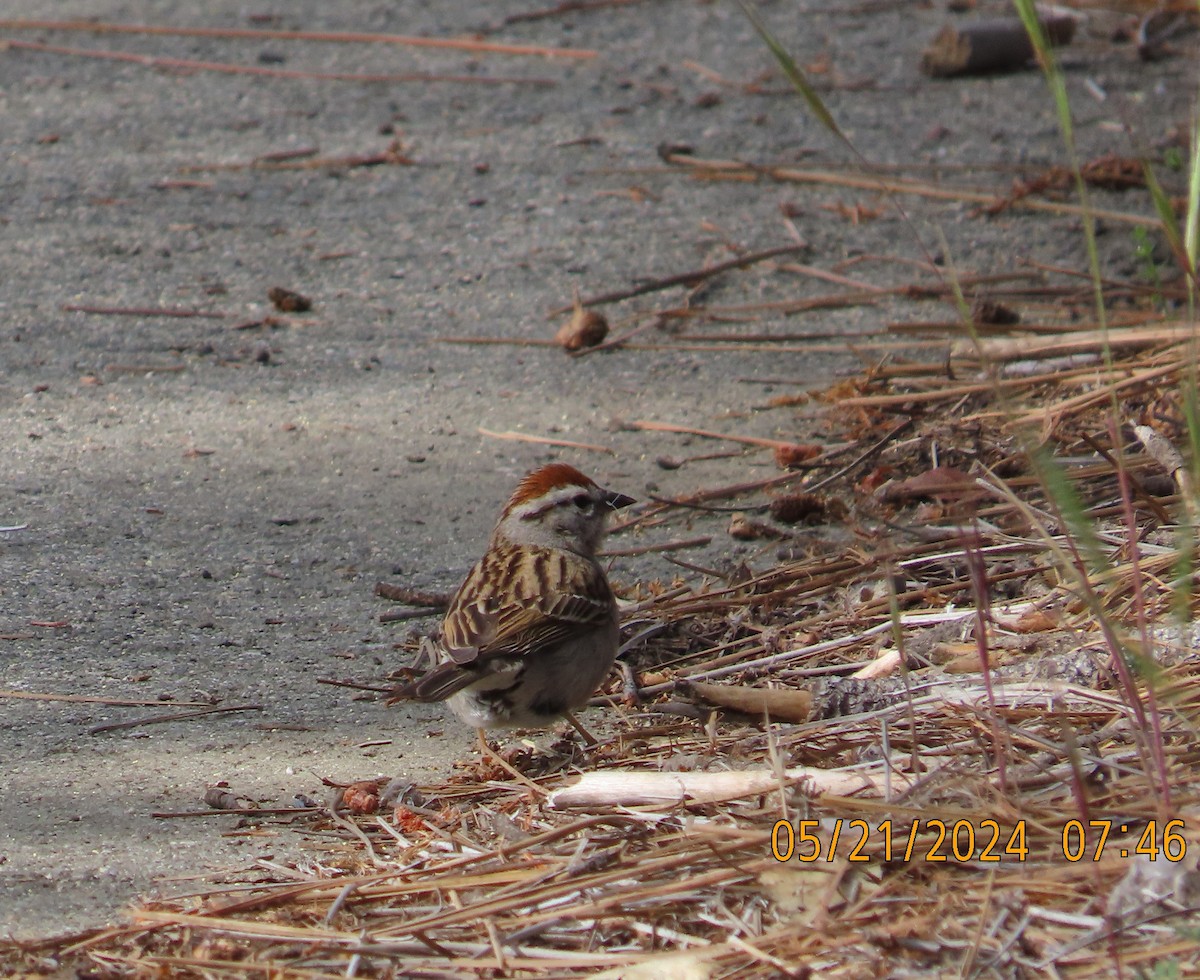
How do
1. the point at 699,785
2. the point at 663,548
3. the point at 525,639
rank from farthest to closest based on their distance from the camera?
the point at 663,548 → the point at 525,639 → the point at 699,785

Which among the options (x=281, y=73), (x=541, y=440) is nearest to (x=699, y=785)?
(x=541, y=440)

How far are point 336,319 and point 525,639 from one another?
2.68 m

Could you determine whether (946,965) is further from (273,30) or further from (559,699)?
(273,30)

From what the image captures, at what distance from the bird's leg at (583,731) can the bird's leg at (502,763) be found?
209 millimetres

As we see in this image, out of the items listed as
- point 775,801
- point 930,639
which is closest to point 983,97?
point 930,639

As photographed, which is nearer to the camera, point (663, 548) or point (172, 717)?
point (172, 717)

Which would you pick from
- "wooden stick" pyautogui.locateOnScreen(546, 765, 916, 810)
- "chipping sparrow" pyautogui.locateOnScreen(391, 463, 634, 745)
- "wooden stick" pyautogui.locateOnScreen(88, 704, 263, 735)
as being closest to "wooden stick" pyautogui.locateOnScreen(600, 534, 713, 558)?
"chipping sparrow" pyautogui.locateOnScreen(391, 463, 634, 745)

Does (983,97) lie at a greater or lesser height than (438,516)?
greater

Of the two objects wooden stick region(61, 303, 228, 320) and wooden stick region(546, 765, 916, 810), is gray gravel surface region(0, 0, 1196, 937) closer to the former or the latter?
wooden stick region(61, 303, 228, 320)

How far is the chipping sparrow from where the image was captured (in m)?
4.05

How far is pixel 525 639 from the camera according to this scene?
4.23m

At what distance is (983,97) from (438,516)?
185 inches

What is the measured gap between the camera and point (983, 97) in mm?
8484

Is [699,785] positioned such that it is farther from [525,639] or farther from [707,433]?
[707,433]
